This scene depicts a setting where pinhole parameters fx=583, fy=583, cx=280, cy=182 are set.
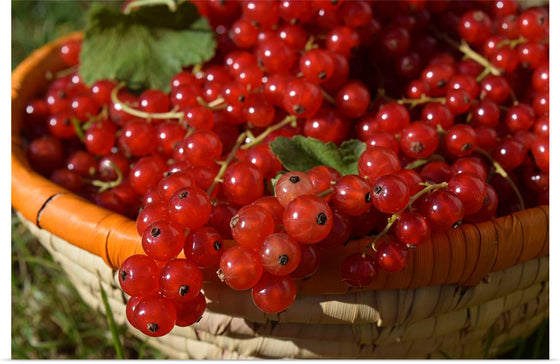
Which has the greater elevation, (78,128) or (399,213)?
(399,213)

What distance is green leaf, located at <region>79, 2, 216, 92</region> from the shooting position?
941 mm

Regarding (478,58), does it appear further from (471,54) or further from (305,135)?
(305,135)

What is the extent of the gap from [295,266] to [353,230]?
0.12m

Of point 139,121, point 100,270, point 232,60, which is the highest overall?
point 232,60

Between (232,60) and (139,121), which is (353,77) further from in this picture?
(139,121)

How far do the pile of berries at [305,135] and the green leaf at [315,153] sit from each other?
0.03 m

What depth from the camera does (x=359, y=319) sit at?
66 centimetres

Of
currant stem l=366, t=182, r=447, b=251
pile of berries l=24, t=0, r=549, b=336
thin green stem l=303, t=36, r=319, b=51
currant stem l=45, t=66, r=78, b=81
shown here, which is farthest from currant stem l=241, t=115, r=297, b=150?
currant stem l=45, t=66, r=78, b=81

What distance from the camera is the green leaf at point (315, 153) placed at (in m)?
0.70

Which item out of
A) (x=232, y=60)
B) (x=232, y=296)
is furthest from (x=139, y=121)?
(x=232, y=296)

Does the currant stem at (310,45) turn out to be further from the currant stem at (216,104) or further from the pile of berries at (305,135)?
the currant stem at (216,104)

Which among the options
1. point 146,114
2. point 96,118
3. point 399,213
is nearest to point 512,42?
point 399,213

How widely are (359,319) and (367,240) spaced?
0.10m

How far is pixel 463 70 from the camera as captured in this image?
863 mm
